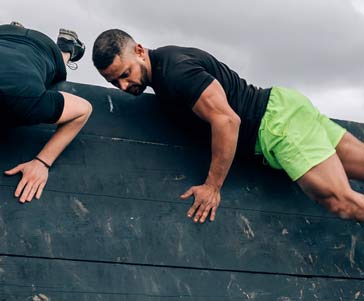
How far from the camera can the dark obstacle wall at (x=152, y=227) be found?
233cm

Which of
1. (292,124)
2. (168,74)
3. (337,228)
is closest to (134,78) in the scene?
(168,74)

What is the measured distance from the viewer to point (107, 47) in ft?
9.05

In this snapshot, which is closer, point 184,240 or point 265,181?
point 184,240

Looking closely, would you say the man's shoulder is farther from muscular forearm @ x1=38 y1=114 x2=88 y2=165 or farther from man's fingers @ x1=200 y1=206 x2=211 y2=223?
man's fingers @ x1=200 y1=206 x2=211 y2=223

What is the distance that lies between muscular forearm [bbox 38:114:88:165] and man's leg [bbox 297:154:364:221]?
979mm

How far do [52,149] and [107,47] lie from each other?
0.53m

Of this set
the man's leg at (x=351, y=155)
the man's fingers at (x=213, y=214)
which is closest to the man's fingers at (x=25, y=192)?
the man's fingers at (x=213, y=214)

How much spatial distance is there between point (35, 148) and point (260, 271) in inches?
41.2

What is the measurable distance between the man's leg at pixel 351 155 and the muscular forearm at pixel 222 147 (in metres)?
0.64

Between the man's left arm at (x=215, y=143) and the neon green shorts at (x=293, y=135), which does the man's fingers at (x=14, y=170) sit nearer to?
the man's left arm at (x=215, y=143)

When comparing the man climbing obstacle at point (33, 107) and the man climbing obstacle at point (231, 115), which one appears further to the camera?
the man climbing obstacle at point (231, 115)

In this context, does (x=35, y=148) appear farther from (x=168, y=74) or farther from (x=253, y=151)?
(x=253, y=151)

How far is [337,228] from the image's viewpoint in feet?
9.53

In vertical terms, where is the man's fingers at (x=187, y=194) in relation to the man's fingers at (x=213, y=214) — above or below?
above
